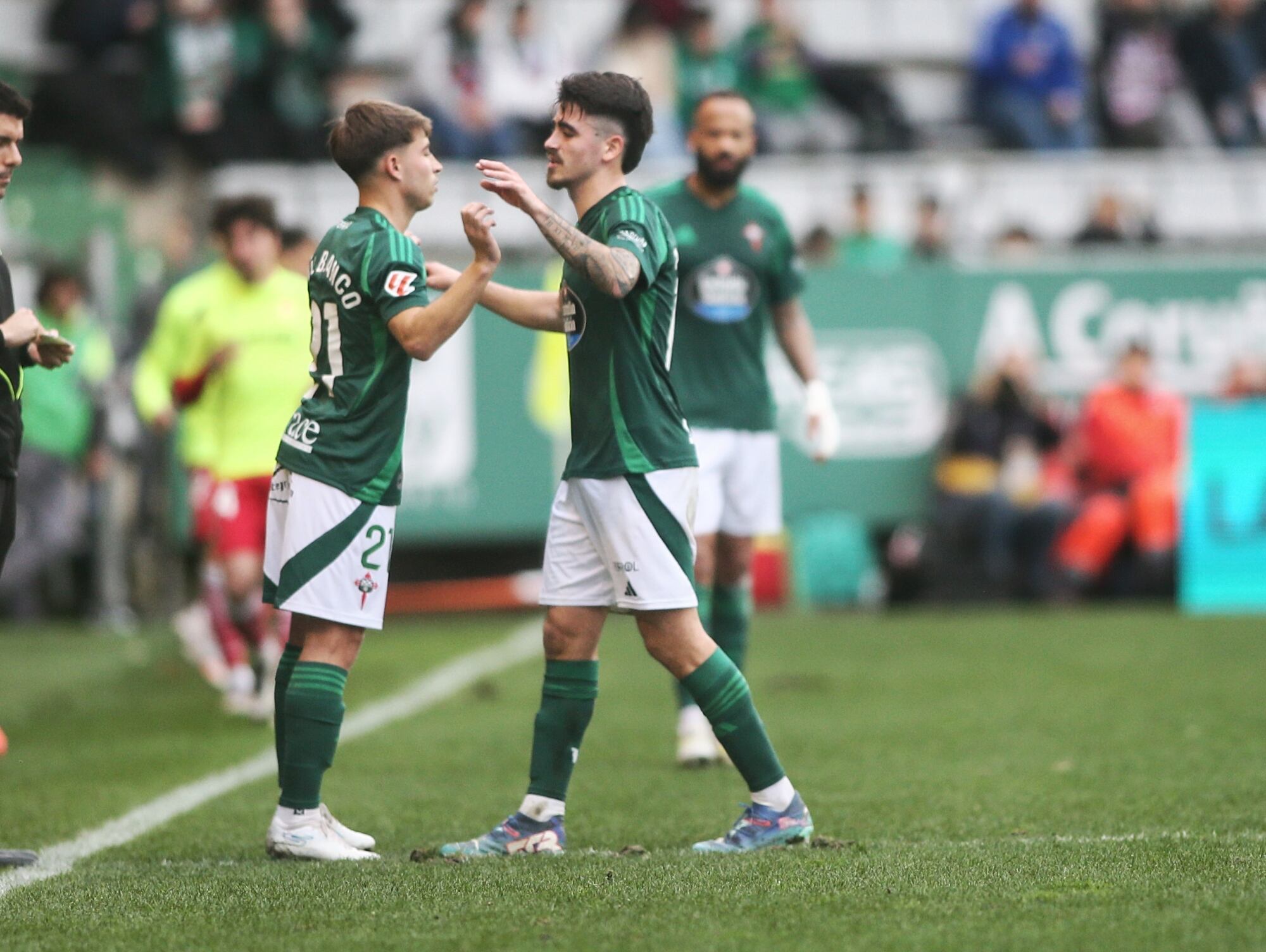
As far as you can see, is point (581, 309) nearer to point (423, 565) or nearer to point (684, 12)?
point (423, 565)

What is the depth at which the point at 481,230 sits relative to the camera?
5.03 meters

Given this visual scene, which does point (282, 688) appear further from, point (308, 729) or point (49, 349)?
point (49, 349)

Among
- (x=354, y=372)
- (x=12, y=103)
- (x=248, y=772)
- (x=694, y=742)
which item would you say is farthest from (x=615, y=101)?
(x=248, y=772)

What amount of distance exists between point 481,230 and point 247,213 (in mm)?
4407

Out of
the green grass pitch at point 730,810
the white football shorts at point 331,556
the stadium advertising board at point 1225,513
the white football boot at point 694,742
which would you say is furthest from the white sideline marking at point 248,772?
the stadium advertising board at point 1225,513

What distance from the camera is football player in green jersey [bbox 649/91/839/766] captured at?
7.50 meters

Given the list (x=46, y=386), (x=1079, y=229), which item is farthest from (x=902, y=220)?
(x=46, y=386)

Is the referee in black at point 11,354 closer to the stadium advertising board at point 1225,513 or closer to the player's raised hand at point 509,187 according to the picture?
the player's raised hand at point 509,187

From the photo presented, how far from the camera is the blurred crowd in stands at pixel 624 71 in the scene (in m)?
16.3

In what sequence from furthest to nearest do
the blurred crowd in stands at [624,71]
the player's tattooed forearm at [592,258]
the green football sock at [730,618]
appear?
the blurred crowd in stands at [624,71] < the green football sock at [730,618] < the player's tattooed forearm at [592,258]

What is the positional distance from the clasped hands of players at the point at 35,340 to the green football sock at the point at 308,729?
1130mm

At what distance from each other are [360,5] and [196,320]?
10491mm

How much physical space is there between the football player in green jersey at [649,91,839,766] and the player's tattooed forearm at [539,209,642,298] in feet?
7.72

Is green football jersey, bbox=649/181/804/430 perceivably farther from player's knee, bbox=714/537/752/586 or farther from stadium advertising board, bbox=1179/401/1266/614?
stadium advertising board, bbox=1179/401/1266/614
